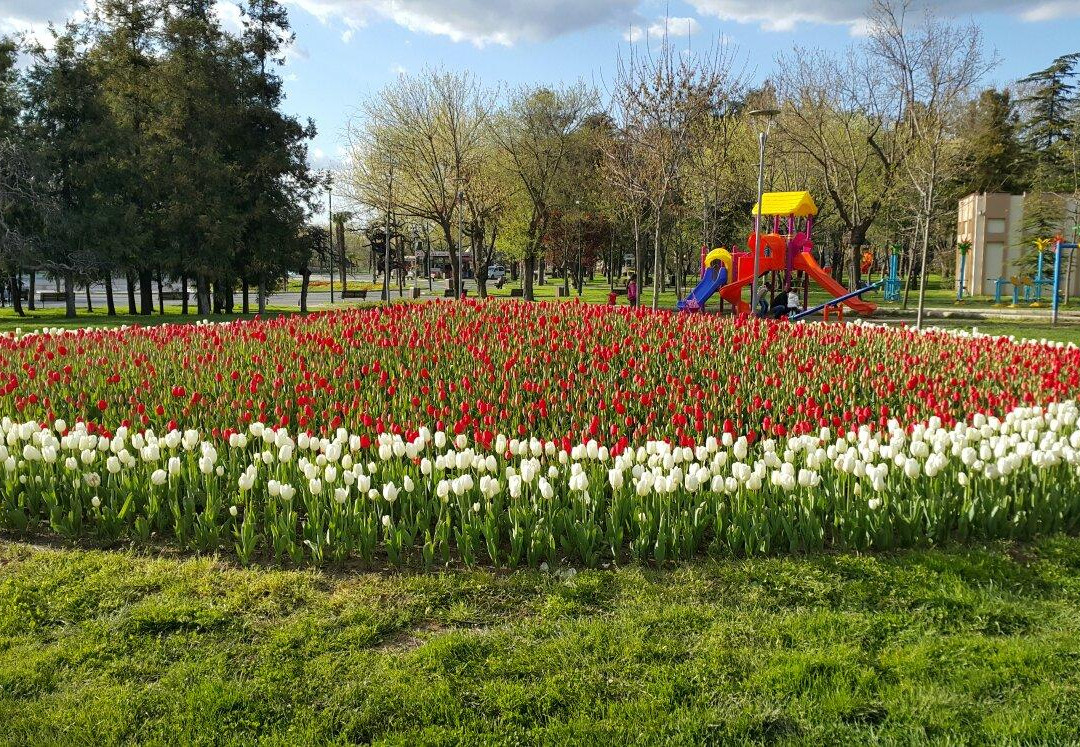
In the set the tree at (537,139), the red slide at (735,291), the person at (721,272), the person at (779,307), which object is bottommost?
the person at (779,307)

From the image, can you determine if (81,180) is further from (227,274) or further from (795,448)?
(795,448)

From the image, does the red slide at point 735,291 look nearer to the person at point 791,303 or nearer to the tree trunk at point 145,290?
the person at point 791,303

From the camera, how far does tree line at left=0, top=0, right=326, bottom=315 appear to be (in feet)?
93.2

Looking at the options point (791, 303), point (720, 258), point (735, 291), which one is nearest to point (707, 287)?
point (735, 291)

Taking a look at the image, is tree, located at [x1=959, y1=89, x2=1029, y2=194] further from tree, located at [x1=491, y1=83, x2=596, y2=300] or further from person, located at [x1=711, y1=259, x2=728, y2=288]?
person, located at [x1=711, y1=259, x2=728, y2=288]

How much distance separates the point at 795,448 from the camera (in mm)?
5453

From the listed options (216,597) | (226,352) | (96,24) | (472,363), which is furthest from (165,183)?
(216,597)

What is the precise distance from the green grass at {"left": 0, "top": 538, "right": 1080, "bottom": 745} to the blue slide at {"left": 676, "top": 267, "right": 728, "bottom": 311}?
56.8ft

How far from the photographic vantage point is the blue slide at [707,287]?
72.9ft

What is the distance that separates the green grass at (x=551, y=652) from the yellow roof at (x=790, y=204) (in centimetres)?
1895

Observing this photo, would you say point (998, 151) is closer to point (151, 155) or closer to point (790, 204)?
point (790, 204)

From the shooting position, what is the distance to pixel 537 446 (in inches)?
212

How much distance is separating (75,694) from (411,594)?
164cm

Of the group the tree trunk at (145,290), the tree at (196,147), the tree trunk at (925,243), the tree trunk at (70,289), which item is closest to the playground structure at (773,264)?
the tree trunk at (925,243)
